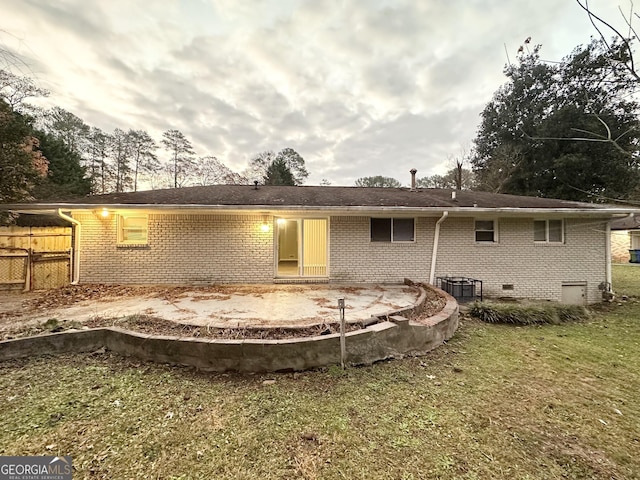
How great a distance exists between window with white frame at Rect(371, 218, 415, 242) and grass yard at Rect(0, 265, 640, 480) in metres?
4.36

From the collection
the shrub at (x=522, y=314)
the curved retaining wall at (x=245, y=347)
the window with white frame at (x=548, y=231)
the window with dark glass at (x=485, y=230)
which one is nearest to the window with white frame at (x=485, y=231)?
the window with dark glass at (x=485, y=230)

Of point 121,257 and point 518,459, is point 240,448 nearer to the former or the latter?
point 518,459

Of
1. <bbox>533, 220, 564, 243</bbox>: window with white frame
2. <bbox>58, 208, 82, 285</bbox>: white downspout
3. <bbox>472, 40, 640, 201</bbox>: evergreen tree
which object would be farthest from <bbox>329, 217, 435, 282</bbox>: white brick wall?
<bbox>472, 40, 640, 201</bbox>: evergreen tree

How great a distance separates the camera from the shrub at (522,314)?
5832 millimetres

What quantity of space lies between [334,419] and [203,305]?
363 cm

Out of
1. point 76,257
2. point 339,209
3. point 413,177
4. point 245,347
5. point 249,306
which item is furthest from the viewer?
point 413,177

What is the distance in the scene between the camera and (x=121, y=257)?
7449 mm

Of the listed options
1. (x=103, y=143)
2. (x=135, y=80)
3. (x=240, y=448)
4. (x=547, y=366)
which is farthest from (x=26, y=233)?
(x=103, y=143)

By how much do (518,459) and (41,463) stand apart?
3621 mm

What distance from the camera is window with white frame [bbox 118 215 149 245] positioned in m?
7.55

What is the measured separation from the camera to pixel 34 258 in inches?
279

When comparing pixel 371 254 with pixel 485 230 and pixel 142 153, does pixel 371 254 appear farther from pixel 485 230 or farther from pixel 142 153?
pixel 142 153

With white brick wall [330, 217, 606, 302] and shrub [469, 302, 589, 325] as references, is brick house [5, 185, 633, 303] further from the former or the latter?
shrub [469, 302, 589, 325]

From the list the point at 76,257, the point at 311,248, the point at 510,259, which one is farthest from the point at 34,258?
the point at 510,259
